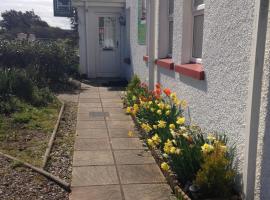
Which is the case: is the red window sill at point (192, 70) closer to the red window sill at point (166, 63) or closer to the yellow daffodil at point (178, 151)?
the red window sill at point (166, 63)

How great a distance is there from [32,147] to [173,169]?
2.43m

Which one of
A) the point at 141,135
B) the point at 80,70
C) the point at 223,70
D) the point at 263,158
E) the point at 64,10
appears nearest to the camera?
the point at 263,158

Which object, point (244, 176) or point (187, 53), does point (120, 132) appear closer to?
point (187, 53)

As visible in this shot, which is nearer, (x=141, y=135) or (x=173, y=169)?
(x=173, y=169)

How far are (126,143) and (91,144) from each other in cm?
56

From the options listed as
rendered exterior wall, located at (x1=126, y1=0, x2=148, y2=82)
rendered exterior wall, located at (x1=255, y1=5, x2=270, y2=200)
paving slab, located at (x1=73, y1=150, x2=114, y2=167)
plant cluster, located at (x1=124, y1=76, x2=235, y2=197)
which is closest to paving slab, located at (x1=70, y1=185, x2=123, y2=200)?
plant cluster, located at (x1=124, y1=76, x2=235, y2=197)

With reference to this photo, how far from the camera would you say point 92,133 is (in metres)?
6.21

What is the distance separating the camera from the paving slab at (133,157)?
4816 mm

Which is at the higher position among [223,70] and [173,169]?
[223,70]

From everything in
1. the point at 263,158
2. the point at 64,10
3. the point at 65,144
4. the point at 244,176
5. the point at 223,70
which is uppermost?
the point at 64,10

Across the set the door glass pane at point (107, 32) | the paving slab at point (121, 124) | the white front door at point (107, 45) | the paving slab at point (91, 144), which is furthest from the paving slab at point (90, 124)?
the door glass pane at point (107, 32)

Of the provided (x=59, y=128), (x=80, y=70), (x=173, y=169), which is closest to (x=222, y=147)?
(x=173, y=169)

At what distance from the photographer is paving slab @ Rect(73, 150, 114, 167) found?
4750mm

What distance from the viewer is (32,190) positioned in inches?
153
